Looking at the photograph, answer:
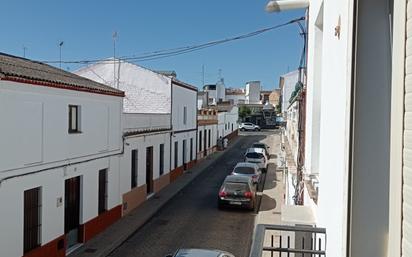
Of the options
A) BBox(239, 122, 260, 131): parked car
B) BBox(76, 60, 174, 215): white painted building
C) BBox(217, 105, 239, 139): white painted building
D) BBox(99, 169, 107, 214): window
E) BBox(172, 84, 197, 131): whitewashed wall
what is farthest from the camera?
BBox(239, 122, 260, 131): parked car

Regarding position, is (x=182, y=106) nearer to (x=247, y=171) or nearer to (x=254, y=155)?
(x=254, y=155)

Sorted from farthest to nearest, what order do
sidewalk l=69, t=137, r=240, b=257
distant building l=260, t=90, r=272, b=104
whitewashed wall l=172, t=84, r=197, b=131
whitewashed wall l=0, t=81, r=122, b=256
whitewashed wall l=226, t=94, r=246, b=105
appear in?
whitewashed wall l=226, t=94, r=246, b=105 → distant building l=260, t=90, r=272, b=104 → whitewashed wall l=172, t=84, r=197, b=131 → sidewalk l=69, t=137, r=240, b=257 → whitewashed wall l=0, t=81, r=122, b=256

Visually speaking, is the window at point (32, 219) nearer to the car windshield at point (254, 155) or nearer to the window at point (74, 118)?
the window at point (74, 118)

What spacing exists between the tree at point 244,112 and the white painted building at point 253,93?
11.3 m

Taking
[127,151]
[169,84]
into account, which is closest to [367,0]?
[127,151]

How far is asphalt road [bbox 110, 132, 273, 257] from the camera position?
14.5m

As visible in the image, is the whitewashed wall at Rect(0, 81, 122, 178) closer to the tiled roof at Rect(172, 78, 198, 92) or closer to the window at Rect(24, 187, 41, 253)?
the window at Rect(24, 187, 41, 253)

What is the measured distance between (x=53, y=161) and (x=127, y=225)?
5.35 metres

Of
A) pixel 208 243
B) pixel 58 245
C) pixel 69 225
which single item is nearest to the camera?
pixel 58 245

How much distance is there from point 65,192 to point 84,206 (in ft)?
4.09

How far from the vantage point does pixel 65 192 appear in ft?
44.5

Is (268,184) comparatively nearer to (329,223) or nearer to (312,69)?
(312,69)

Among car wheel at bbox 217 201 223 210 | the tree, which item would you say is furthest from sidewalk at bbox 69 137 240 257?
the tree

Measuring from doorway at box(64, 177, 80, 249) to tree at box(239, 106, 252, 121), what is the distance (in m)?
61.4
